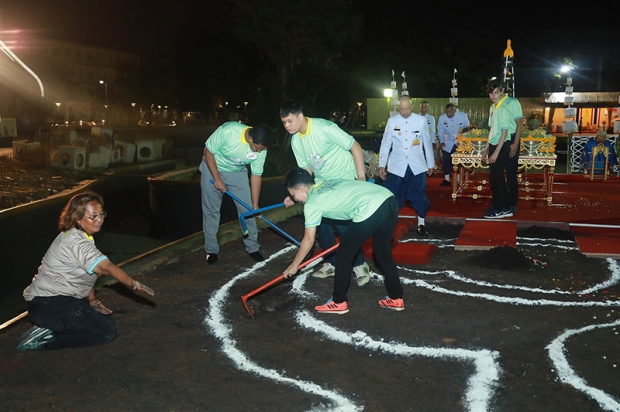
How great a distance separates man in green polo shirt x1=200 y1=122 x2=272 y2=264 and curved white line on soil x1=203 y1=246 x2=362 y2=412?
92cm

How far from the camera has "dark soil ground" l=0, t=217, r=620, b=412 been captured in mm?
3977

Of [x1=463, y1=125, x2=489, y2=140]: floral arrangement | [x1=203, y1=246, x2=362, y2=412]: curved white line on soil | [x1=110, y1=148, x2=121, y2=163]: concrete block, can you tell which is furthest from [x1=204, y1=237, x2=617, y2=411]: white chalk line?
[x1=110, y1=148, x2=121, y2=163]: concrete block

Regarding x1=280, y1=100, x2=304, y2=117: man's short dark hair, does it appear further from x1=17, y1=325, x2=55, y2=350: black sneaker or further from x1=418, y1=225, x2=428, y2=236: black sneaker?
x1=418, y1=225, x2=428, y2=236: black sneaker

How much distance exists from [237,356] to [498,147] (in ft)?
18.7

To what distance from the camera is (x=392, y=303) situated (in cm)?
564

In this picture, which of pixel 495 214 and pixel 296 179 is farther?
pixel 495 214

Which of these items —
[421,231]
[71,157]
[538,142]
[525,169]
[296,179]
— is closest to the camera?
[296,179]

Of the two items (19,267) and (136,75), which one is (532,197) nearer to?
(19,267)

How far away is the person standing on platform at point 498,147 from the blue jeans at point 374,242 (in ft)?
13.7

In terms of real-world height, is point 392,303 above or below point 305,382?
Result: above

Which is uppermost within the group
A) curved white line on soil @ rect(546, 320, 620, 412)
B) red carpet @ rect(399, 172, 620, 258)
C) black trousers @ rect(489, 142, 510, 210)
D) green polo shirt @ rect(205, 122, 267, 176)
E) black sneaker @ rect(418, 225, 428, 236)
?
green polo shirt @ rect(205, 122, 267, 176)

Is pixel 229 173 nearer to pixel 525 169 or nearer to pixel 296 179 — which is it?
pixel 296 179

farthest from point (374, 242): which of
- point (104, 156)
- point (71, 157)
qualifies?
point (104, 156)

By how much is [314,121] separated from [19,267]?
687cm
